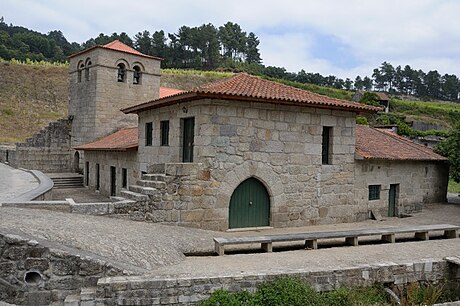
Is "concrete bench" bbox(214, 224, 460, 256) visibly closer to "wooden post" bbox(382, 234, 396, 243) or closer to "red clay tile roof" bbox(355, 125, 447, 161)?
"wooden post" bbox(382, 234, 396, 243)

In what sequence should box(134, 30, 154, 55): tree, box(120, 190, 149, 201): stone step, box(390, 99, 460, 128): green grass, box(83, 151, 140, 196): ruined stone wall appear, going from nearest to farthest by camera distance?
box(120, 190, 149, 201): stone step, box(83, 151, 140, 196): ruined stone wall, box(390, 99, 460, 128): green grass, box(134, 30, 154, 55): tree

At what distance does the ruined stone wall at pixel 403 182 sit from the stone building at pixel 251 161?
0.07 metres

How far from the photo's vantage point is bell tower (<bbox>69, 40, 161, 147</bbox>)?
2264 cm

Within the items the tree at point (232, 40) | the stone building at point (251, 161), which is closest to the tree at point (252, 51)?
the tree at point (232, 40)

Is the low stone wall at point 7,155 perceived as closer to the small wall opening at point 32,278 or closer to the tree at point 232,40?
the small wall opening at point 32,278

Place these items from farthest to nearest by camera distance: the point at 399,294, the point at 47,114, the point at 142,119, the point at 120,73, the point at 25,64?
the point at 25,64 → the point at 47,114 → the point at 120,73 → the point at 142,119 → the point at 399,294

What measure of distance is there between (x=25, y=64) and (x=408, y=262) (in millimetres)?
54039

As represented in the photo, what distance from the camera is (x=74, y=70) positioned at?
2509 cm

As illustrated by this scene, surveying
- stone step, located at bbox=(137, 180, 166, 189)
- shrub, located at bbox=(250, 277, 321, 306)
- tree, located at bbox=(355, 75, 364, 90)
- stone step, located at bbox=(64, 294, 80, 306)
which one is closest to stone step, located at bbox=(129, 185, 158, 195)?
stone step, located at bbox=(137, 180, 166, 189)

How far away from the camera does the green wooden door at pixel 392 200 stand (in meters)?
15.6

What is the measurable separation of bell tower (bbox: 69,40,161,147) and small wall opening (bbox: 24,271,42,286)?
55.9 ft

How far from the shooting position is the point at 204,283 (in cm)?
676

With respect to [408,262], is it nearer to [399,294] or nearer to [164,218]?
[399,294]

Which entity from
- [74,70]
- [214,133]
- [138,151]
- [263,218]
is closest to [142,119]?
[138,151]
